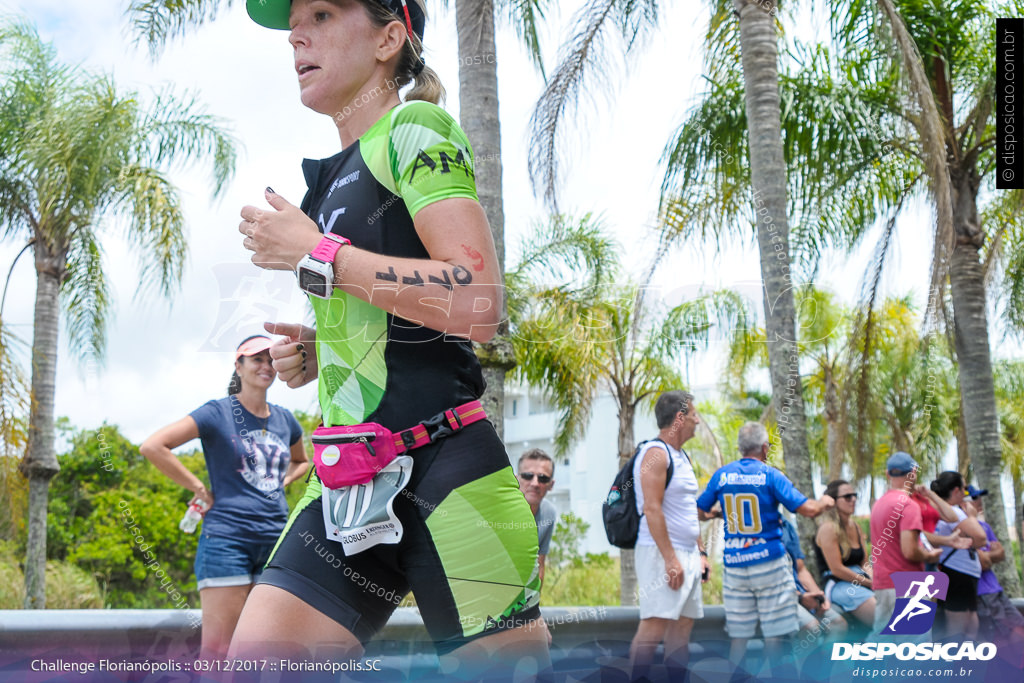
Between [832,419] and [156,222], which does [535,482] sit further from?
[832,419]

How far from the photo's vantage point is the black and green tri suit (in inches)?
62.2

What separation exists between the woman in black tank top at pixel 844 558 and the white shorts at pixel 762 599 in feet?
3.16

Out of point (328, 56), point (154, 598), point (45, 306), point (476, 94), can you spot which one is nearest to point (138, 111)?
point (45, 306)

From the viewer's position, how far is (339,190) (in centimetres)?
175

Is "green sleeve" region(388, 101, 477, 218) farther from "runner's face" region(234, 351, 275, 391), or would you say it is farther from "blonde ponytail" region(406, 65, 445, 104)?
"runner's face" region(234, 351, 275, 391)

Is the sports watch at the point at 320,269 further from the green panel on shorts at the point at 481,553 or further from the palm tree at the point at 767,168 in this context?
the palm tree at the point at 767,168

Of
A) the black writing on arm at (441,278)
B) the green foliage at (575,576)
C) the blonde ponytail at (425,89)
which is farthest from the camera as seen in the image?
the green foliage at (575,576)

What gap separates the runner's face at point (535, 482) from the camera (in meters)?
4.87

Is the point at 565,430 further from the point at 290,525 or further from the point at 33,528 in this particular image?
the point at 290,525

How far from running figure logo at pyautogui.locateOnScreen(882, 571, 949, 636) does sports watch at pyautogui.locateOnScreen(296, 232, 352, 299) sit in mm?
4163

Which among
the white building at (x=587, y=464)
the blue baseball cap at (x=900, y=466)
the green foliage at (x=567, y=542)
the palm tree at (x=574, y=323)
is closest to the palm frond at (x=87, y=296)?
the palm tree at (x=574, y=323)

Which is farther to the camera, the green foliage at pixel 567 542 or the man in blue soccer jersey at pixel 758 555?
the green foliage at pixel 567 542

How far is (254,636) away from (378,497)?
0.34 m

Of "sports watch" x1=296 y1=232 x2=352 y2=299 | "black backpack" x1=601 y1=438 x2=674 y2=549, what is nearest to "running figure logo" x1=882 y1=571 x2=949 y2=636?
"black backpack" x1=601 y1=438 x2=674 y2=549
